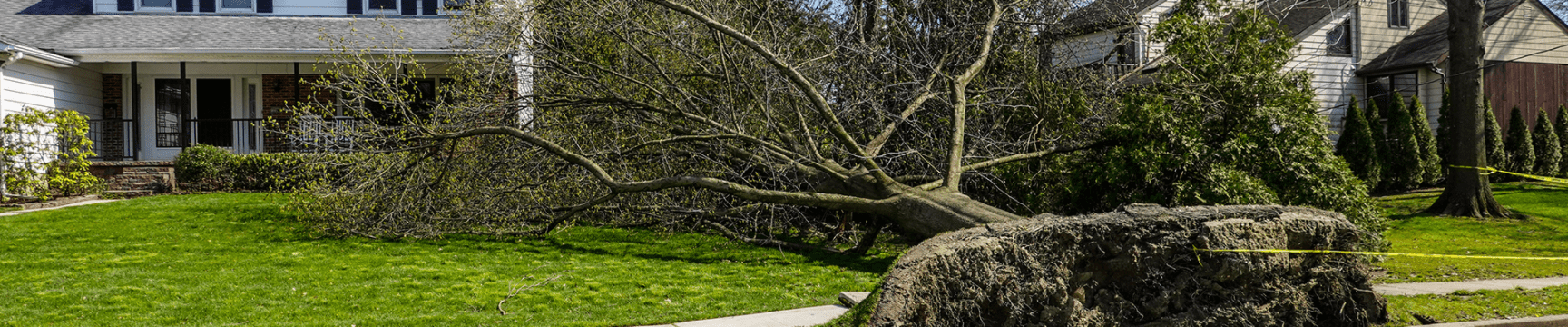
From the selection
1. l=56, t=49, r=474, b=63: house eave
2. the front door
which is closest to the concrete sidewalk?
l=56, t=49, r=474, b=63: house eave

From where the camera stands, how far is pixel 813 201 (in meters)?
8.38

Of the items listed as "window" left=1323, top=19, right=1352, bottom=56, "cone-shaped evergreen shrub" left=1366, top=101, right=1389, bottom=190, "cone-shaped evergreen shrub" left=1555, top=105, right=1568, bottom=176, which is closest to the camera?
"cone-shaped evergreen shrub" left=1366, top=101, right=1389, bottom=190

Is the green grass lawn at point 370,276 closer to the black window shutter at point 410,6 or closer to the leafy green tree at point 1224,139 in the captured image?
the leafy green tree at point 1224,139

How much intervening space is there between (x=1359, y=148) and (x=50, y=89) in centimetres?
2308

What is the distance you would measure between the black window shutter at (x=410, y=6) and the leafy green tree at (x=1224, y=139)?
16.0 metres

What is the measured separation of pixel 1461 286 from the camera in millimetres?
7566

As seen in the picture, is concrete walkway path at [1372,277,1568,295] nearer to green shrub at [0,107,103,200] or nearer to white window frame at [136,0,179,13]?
green shrub at [0,107,103,200]

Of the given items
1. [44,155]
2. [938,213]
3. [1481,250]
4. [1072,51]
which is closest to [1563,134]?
[1481,250]

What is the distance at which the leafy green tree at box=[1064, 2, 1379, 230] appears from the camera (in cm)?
761

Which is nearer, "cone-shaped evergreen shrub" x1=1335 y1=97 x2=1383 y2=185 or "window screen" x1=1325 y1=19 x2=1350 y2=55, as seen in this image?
Answer: "cone-shaped evergreen shrub" x1=1335 y1=97 x2=1383 y2=185

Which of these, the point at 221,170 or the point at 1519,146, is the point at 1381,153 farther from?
the point at 221,170

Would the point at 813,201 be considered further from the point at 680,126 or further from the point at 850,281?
the point at 680,126

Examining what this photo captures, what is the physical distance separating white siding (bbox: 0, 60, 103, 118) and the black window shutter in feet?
19.1

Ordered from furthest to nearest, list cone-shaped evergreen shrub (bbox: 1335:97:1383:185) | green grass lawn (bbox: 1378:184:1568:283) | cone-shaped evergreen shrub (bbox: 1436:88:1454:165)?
cone-shaped evergreen shrub (bbox: 1436:88:1454:165) → cone-shaped evergreen shrub (bbox: 1335:97:1383:185) → green grass lawn (bbox: 1378:184:1568:283)
